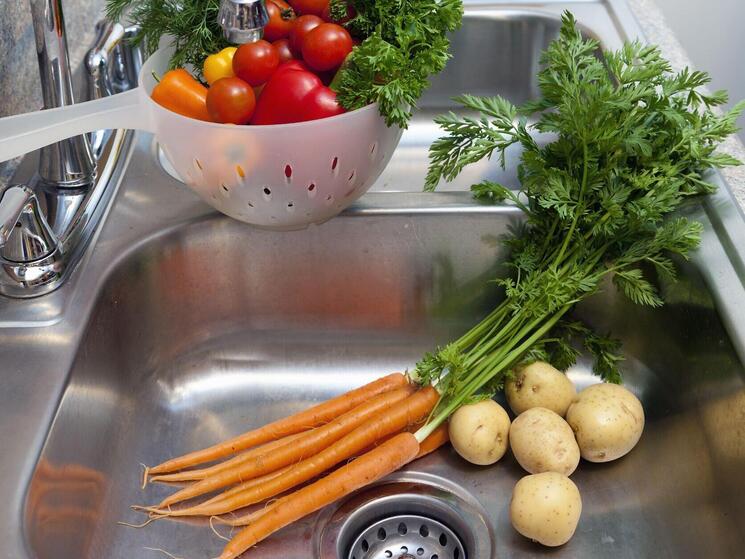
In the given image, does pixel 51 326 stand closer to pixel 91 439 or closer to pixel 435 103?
pixel 91 439

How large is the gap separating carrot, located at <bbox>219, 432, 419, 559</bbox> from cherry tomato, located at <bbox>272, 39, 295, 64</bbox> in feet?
1.22

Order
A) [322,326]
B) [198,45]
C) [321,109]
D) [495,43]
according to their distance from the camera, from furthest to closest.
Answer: [495,43], [322,326], [198,45], [321,109]

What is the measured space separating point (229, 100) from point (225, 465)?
36 centimetres

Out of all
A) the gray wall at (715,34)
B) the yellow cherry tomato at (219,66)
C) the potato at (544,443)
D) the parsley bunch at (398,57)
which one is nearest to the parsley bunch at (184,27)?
the yellow cherry tomato at (219,66)

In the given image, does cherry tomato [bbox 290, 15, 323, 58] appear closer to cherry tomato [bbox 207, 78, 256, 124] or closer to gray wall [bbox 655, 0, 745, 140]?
cherry tomato [bbox 207, 78, 256, 124]

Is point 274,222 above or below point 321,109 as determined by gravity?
below

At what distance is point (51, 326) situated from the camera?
790 millimetres

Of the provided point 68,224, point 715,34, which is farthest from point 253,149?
point 715,34

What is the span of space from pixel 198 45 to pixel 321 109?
18 centimetres

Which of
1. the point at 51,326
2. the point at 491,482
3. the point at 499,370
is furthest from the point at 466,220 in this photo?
the point at 51,326

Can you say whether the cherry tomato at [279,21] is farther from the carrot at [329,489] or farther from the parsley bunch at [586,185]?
the carrot at [329,489]

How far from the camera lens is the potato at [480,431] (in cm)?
83

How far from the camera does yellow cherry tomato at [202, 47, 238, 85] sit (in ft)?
2.58

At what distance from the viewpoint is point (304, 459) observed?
0.86 m
